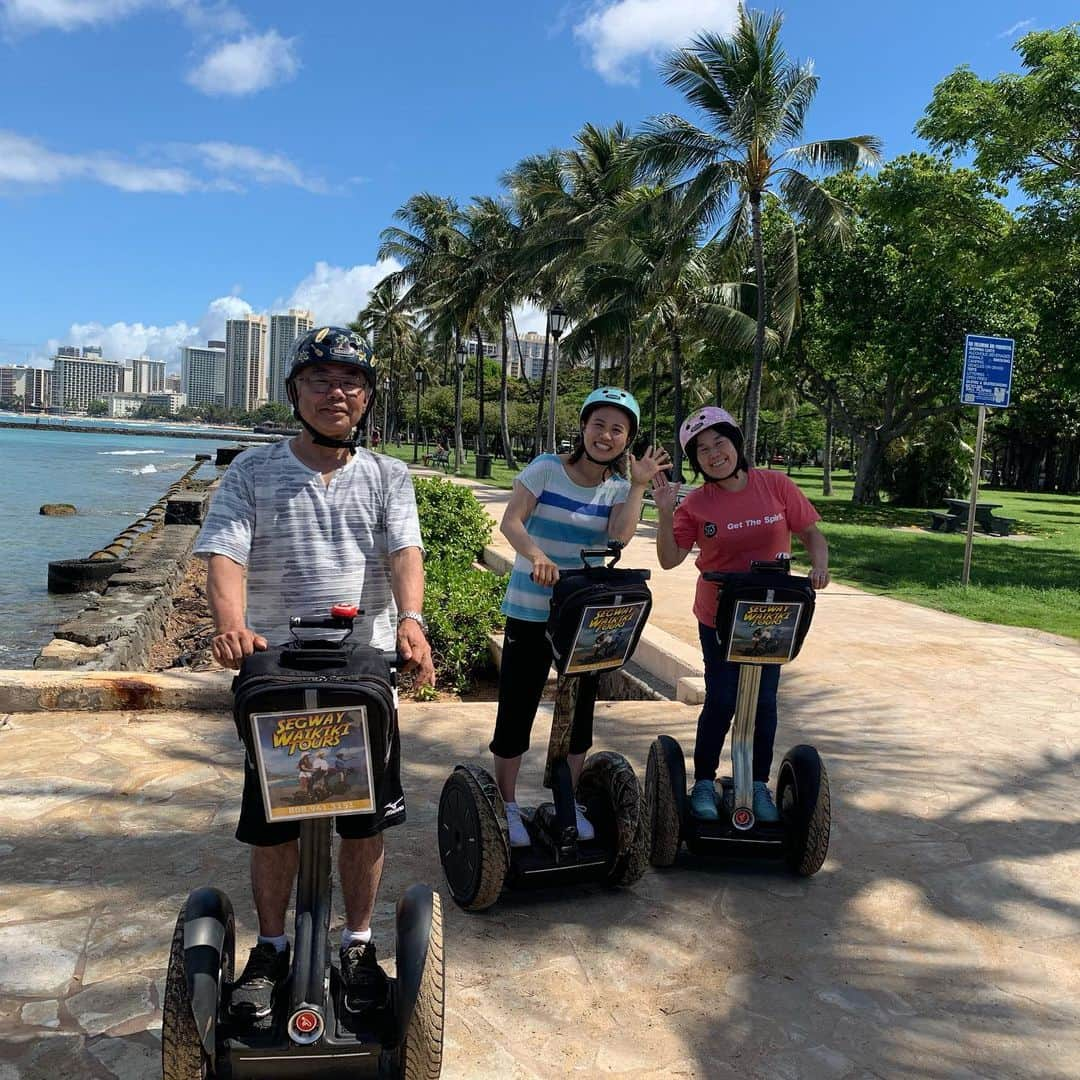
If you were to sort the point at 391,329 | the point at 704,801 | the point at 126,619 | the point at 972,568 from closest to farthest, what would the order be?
the point at 704,801
the point at 126,619
the point at 972,568
the point at 391,329

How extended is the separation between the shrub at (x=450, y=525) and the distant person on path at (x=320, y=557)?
7.74m

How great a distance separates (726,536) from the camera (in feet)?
12.4

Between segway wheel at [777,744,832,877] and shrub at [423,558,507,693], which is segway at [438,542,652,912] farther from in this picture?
shrub at [423,558,507,693]

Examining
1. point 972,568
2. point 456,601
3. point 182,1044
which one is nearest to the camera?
point 182,1044

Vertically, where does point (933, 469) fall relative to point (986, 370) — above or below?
below

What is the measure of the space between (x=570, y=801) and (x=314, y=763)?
142cm

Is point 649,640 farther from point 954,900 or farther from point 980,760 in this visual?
point 954,900

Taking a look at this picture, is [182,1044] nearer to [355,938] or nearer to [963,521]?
[355,938]

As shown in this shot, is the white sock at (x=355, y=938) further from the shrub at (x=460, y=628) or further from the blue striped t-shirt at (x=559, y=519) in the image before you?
the shrub at (x=460, y=628)

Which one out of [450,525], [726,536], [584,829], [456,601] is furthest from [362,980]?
[450,525]

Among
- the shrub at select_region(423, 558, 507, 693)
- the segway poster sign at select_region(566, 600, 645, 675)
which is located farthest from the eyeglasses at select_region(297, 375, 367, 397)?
the shrub at select_region(423, 558, 507, 693)

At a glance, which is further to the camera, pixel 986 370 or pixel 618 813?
pixel 986 370

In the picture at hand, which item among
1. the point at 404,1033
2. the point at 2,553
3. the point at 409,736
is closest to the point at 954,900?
the point at 404,1033

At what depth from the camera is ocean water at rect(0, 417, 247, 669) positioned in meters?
11.9
